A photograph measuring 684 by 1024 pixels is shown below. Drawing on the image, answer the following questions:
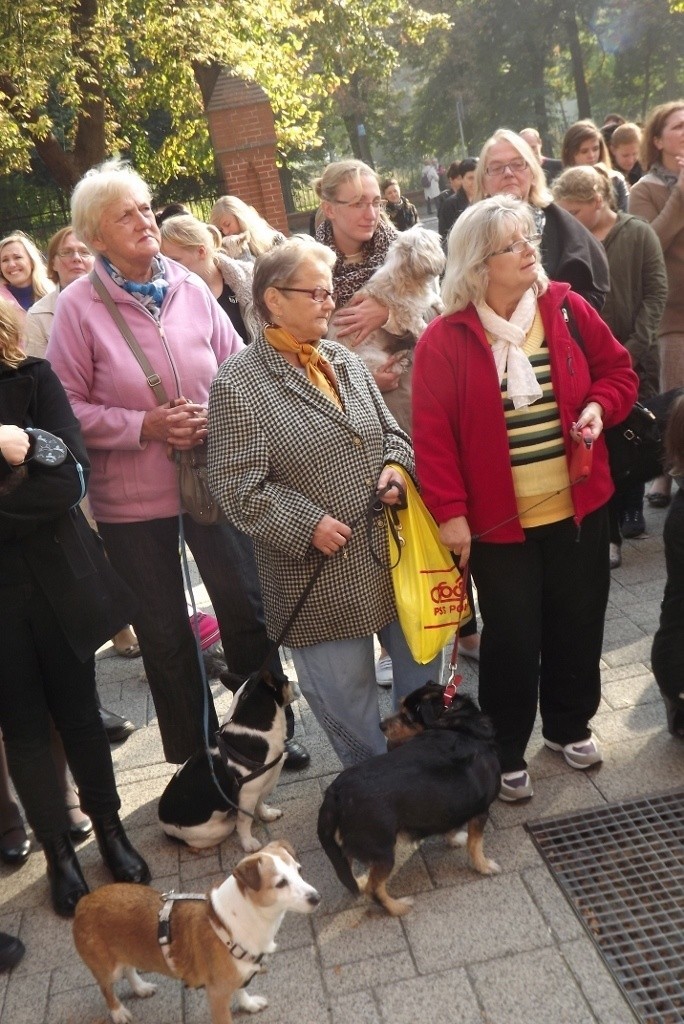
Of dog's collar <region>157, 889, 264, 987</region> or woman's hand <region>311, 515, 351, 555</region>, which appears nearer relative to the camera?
dog's collar <region>157, 889, 264, 987</region>

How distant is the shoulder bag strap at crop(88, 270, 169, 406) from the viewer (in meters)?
3.66

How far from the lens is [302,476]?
3.38m

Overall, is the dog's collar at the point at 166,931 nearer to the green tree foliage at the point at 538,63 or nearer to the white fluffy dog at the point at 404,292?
the white fluffy dog at the point at 404,292

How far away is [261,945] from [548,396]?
6.34ft

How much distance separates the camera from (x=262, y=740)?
3.65 meters

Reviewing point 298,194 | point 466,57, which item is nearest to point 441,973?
point 298,194

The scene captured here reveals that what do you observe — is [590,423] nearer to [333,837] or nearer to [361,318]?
[361,318]

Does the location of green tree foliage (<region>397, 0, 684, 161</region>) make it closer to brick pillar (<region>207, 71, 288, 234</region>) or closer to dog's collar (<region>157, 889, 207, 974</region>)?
brick pillar (<region>207, 71, 288, 234</region>)

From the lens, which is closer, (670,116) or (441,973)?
(441,973)

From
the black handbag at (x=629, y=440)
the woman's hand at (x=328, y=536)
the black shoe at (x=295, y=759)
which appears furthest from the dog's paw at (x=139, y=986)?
the black handbag at (x=629, y=440)

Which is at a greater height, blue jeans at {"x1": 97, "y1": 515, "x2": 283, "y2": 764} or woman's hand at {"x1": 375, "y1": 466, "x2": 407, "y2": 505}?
woman's hand at {"x1": 375, "y1": 466, "x2": 407, "y2": 505}

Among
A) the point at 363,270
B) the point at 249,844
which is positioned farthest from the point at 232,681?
the point at 363,270

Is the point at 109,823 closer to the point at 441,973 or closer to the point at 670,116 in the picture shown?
the point at 441,973

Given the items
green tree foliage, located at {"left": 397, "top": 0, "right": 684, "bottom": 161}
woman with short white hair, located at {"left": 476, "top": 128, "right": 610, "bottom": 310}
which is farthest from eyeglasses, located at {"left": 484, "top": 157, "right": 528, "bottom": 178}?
green tree foliage, located at {"left": 397, "top": 0, "right": 684, "bottom": 161}
